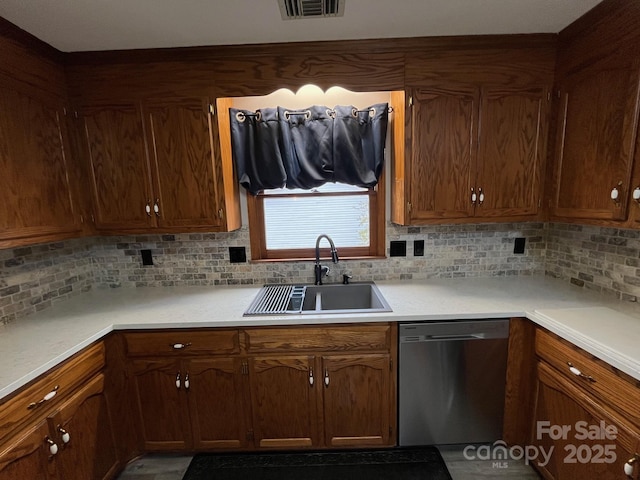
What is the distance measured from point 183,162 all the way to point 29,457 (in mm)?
1490

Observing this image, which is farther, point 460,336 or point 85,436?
point 460,336

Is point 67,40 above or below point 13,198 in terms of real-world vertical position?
above

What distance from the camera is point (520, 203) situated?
1775mm

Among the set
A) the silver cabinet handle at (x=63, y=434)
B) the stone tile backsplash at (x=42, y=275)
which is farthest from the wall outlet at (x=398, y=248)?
the stone tile backsplash at (x=42, y=275)

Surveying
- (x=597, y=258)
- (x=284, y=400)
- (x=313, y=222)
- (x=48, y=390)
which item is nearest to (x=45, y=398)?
(x=48, y=390)

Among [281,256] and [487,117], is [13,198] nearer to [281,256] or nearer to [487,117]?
[281,256]

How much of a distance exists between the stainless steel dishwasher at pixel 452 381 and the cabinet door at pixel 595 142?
2.50ft

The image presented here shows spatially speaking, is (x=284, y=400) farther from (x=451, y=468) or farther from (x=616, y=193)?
(x=616, y=193)

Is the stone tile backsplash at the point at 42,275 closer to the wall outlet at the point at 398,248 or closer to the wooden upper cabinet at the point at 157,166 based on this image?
the wooden upper cabinet at the point at 157,166

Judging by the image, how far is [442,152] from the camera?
1.75 m

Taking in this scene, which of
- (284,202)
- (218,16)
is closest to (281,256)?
(284,202)

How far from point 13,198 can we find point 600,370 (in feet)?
8.89

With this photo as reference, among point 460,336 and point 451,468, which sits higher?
point 460,336

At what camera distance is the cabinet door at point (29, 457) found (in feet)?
3.42
